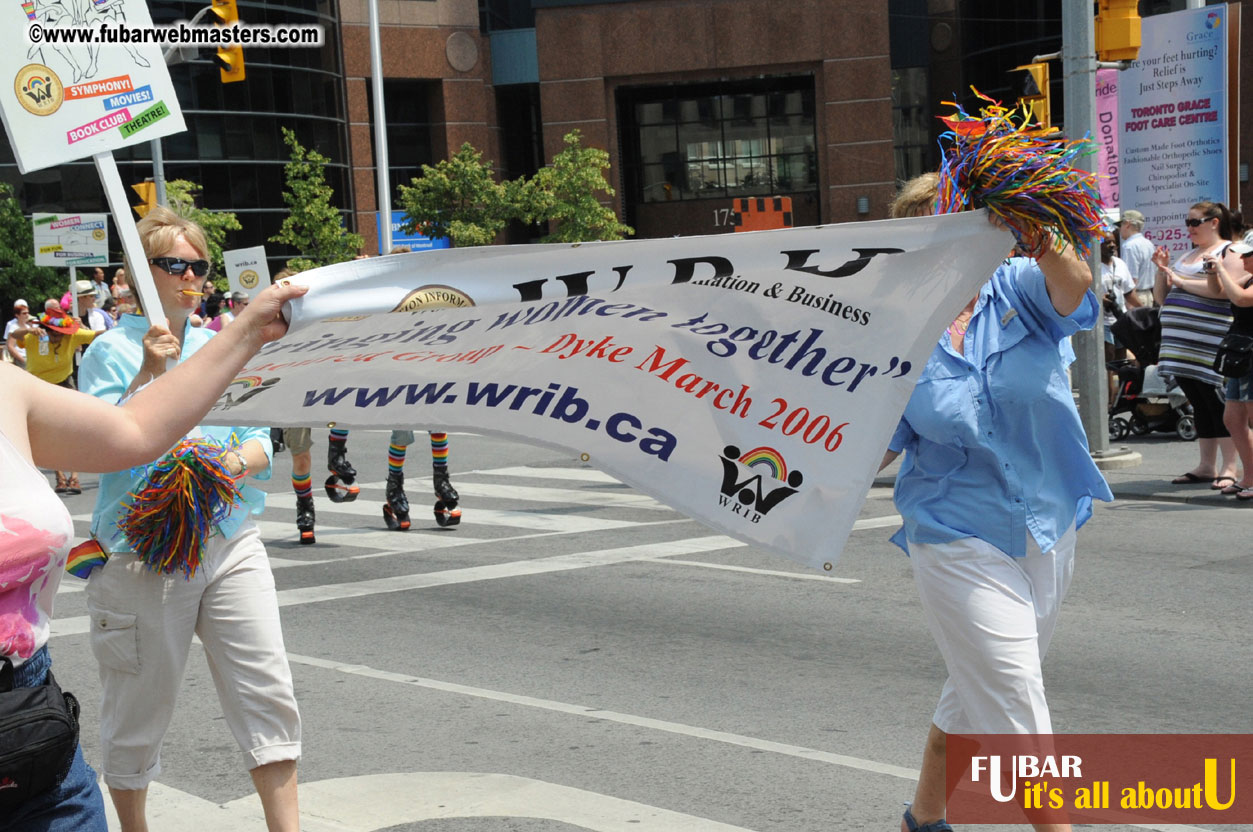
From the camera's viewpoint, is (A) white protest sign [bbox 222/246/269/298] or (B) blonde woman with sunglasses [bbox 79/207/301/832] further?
(A) white protest sign [bbox 222/246/269/298]

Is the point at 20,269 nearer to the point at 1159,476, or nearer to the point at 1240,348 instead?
the point at 1159,476

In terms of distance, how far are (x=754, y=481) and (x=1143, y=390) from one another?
11.7m

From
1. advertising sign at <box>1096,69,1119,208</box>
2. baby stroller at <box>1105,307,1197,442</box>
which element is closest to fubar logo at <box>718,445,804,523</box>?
baby stroller at <box>1105,307,1197,442</box>

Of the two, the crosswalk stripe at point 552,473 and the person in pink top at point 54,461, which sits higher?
the person in pink top at point 54,461

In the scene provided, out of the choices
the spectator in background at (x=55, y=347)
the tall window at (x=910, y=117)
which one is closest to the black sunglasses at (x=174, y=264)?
the spectator in background at (x=55, y=347)

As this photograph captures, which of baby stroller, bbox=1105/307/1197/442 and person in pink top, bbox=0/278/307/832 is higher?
person in pink top, bbox=0/278/307/832

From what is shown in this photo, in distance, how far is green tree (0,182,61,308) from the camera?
4319 cm

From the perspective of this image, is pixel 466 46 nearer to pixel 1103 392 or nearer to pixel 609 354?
pixel 1103 392

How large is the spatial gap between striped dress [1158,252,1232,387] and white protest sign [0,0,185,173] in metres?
8.85

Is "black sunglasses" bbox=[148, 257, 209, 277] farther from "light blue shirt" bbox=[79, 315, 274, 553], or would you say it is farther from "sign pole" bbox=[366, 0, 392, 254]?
"sign pole" bbox=[366, 0, 392, 254]

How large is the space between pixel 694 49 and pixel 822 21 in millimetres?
4679

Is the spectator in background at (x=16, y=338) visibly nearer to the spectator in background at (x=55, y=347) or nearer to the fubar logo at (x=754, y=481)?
the spectator in background at (x=55, y=347)

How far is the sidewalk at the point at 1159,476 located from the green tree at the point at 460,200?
109 ft

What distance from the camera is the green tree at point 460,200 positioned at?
152 feet
